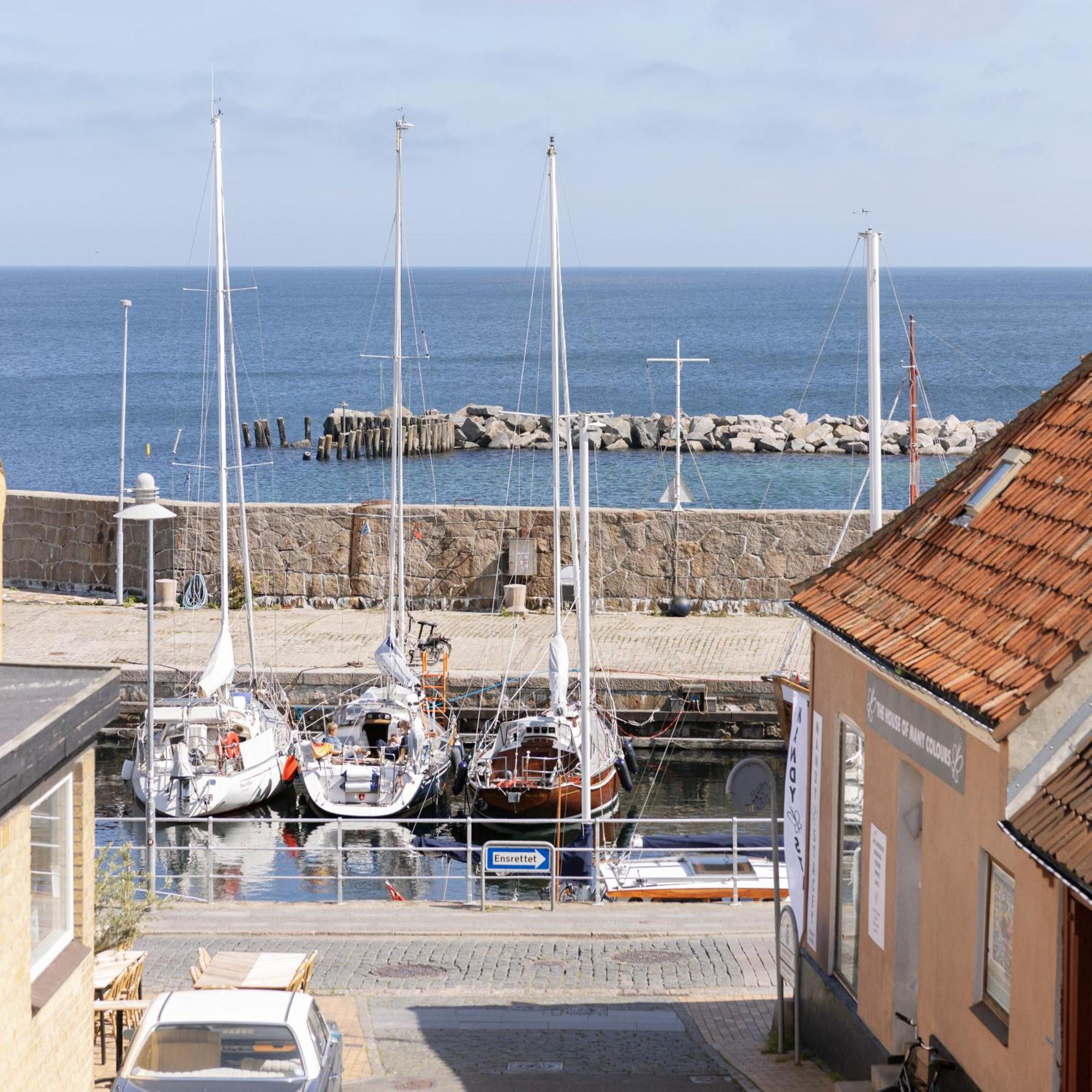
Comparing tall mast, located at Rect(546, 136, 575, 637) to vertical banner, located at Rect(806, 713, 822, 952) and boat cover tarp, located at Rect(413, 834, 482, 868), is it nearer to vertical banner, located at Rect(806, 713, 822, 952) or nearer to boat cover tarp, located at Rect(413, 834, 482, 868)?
boat cover tarp, located at Rect(413, 834, 482, 868)

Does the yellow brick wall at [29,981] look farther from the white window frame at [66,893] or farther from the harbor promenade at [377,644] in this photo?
the harbor promenade at [377,644]

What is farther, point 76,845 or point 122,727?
point 122,727

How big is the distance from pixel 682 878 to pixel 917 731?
13.2m

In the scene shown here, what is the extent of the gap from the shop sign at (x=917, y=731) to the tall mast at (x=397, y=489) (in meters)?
19.9

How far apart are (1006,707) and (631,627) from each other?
2532cm

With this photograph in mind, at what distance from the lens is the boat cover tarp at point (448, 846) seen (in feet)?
83.9

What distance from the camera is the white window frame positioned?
8.66 meters

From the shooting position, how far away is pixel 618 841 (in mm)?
26953

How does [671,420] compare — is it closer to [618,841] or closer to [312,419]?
[312,419]

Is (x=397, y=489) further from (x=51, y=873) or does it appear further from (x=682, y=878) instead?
(x=51, y=873)

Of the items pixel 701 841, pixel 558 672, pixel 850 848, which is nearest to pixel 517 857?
pixel 701 841

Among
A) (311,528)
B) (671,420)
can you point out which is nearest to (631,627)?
(311,528)

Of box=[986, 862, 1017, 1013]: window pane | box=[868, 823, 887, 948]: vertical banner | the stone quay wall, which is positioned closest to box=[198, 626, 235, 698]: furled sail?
the stone quay wall

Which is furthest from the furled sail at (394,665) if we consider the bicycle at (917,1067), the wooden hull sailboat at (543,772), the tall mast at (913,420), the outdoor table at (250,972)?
the bicycle at (917,1067)
